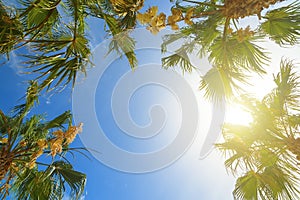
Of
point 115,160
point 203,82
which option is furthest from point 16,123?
point 203,82

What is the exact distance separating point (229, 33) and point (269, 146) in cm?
153

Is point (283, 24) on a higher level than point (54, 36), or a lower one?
lower

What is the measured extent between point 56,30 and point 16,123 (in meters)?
1.27

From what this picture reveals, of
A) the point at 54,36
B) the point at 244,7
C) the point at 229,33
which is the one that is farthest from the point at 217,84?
the point at 54,36

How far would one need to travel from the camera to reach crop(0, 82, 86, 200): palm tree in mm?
3004

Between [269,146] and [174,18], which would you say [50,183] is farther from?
[269,146]

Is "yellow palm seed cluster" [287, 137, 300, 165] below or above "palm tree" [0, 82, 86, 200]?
below

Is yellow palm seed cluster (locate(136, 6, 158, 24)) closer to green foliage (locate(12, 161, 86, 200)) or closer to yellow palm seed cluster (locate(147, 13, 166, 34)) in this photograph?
yellow palm seed cluster (locate(147, 13, 166, 34))

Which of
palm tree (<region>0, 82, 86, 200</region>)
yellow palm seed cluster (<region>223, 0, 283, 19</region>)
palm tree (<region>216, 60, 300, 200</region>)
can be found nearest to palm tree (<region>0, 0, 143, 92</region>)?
palm tree (<region>0, 82, 86, 200</region>)

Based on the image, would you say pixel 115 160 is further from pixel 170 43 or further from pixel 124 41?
pixel 170 43

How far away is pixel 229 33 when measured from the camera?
3.19 m

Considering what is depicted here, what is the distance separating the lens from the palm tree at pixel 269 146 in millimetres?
3330

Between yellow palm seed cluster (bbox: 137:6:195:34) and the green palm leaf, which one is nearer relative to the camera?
yellow palm seed cluster (bbox: 137:6:195:34)

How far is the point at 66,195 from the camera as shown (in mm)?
3729
